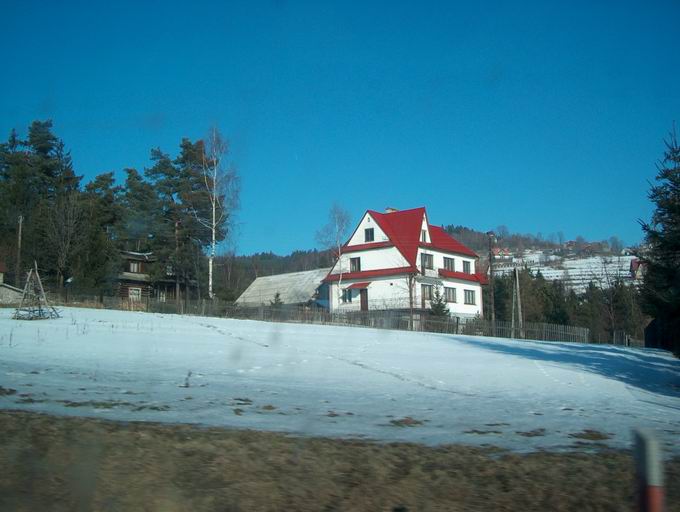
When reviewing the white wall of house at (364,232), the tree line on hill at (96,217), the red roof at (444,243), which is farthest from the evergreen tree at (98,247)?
the red roof at (444,243)

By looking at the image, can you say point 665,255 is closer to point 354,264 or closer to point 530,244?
point 354,264

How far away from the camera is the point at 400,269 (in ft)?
183

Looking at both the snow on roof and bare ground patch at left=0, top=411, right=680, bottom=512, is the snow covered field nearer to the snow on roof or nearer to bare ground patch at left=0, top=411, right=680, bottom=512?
bare ground patch at left=0, top=411, right=680, bottom=512

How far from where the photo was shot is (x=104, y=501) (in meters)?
5.29

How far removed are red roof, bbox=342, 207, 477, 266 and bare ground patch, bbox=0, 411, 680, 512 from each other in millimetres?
48700

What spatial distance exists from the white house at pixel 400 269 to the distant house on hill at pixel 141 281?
48.8 ft

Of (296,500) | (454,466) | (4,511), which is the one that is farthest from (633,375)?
(4,511)

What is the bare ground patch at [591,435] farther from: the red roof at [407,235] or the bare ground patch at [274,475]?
the red roof at [407,235]

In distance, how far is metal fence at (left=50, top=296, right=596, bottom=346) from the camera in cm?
4181

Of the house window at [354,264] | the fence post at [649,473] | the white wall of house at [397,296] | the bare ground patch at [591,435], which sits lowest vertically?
the bare ground patch at [591,435]

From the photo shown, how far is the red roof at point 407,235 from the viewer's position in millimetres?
57094

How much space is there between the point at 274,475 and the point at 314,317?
124ft

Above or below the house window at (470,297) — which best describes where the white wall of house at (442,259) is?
above

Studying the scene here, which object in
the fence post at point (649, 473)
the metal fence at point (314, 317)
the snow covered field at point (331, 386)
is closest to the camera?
the fence post at point (649, 473)
